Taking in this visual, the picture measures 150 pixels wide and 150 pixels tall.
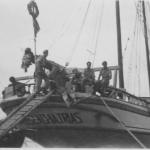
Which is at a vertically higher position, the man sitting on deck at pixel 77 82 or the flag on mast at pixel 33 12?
the flag on mast at pixel 33 12

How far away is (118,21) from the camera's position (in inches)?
655

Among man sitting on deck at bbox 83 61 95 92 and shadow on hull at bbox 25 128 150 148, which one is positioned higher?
man sitting on deck at bbox 83 61 95 92

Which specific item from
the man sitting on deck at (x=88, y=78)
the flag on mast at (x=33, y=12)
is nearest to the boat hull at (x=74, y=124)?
the man sitting on deck at (x=88, y=78)

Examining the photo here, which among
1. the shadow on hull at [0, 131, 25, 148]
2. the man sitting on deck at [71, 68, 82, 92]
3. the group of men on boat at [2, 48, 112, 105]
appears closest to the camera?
the group of men on boat at [2, 48, 112, 105]

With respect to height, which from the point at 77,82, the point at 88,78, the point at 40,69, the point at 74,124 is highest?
the point at 40,69

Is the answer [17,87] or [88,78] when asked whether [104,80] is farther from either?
[17,87]

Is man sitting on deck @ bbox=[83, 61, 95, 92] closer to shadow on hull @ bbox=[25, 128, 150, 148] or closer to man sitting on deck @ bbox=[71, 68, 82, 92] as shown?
man sitting on deck @ bbox=[71, 68, 82, 92]

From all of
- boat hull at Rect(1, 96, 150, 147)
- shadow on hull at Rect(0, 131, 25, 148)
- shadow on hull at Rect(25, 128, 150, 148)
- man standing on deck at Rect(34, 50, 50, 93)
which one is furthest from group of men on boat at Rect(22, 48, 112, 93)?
shadow on hull at Rect(0, 131, 25, 148)

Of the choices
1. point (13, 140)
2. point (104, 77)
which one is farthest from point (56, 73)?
point (13, 140)

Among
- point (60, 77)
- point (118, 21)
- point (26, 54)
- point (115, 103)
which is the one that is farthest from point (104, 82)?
point (118, 21)

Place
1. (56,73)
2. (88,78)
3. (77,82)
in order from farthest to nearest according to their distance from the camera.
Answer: (77,82) < (88,78) < (56,73)

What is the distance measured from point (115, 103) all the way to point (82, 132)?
1240 mm

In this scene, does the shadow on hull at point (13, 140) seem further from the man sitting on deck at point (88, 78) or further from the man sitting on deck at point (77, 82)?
the man sitting on deck at point (88, 78)

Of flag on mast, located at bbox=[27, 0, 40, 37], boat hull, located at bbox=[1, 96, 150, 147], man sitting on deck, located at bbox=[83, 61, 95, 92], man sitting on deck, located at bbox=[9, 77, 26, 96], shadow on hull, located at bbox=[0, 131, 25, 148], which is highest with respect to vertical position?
flag on mast, located at bbox=[27, 0, 40, 37]
